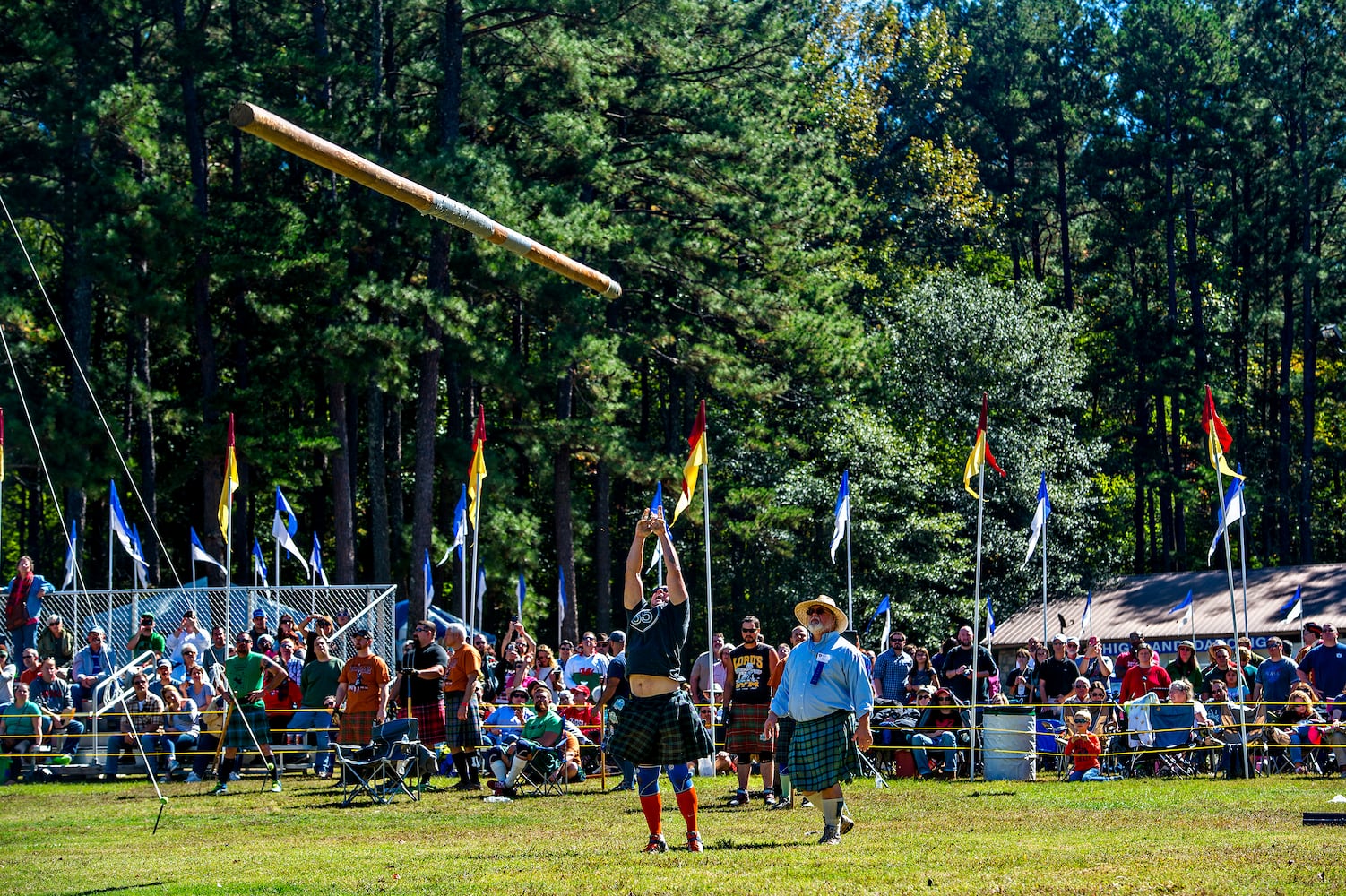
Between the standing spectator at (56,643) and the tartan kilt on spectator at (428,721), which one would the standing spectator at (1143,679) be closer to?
the tartan kilt on spectator at (428,721)

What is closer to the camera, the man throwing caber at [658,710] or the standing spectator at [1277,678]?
the man throwing caber at [658,710]

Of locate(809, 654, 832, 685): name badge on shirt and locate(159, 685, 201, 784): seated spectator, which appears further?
locate(159, 685, 201, 784): seated spectator

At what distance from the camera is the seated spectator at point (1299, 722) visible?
1397 cm

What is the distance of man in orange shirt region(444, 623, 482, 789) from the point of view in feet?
43.0

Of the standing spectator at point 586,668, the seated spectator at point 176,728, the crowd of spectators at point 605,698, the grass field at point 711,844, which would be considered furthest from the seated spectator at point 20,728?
the standing spectator at point 586,668

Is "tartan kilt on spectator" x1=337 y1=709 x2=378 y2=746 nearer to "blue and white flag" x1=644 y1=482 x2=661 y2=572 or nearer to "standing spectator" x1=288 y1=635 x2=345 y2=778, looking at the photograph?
"standing spectator" x1=288 y1=635 x2=345 y2=778

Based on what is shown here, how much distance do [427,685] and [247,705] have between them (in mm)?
2130

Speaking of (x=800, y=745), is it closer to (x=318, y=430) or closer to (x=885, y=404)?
(x=318, y=430)

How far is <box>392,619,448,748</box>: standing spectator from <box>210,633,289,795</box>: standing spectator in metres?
1.38

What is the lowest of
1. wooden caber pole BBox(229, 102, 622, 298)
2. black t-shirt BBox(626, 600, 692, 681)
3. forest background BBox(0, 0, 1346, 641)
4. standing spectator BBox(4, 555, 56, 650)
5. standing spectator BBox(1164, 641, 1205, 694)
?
standing spectator BBox(1164, 641, 1205, 694)

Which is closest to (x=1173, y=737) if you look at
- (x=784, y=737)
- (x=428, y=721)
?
(x=784, y=737)

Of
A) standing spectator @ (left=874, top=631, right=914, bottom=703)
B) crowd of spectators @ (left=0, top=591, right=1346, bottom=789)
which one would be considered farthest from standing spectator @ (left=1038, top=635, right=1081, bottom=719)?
standing spectator @ (left=874, top=631, right=914, bottom=703)

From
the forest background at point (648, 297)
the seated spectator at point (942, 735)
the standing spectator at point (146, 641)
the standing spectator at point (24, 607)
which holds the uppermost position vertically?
the forest background at point (648, 297)

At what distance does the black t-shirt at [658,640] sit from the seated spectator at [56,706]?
9383 millimetres
